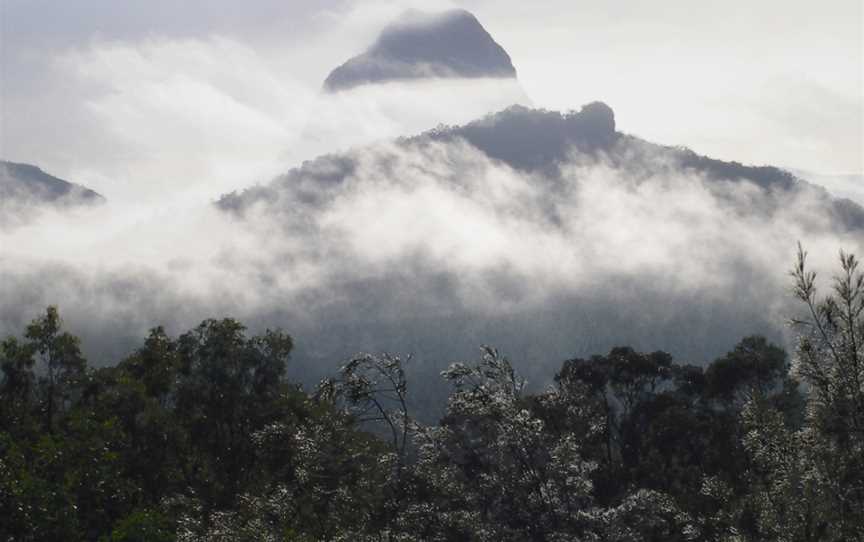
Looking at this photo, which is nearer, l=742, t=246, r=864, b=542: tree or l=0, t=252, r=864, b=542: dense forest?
l=742, t=246, r=864, b=542: tree

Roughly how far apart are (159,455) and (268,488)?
1391 cm

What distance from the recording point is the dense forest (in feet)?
48.5

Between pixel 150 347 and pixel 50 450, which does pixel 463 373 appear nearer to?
pixel 50 450

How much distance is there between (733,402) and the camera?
236 ft

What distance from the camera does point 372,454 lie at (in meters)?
27.0

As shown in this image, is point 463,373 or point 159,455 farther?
point 159,455

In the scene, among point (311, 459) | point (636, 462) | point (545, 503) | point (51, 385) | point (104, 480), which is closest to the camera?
point (545, 503)

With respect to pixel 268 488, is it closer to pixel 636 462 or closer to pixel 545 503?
pixel 545 503

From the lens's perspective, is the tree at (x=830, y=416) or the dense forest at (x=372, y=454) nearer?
the tree at (x=830, y=416)

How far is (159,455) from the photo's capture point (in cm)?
4322

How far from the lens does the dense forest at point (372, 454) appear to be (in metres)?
14.8

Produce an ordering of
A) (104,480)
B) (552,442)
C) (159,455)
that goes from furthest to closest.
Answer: (159,455) < (104,480) < (552,442)

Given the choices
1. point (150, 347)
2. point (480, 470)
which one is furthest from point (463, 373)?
point (150, 347)

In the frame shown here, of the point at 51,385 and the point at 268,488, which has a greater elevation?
the point at 51,385
